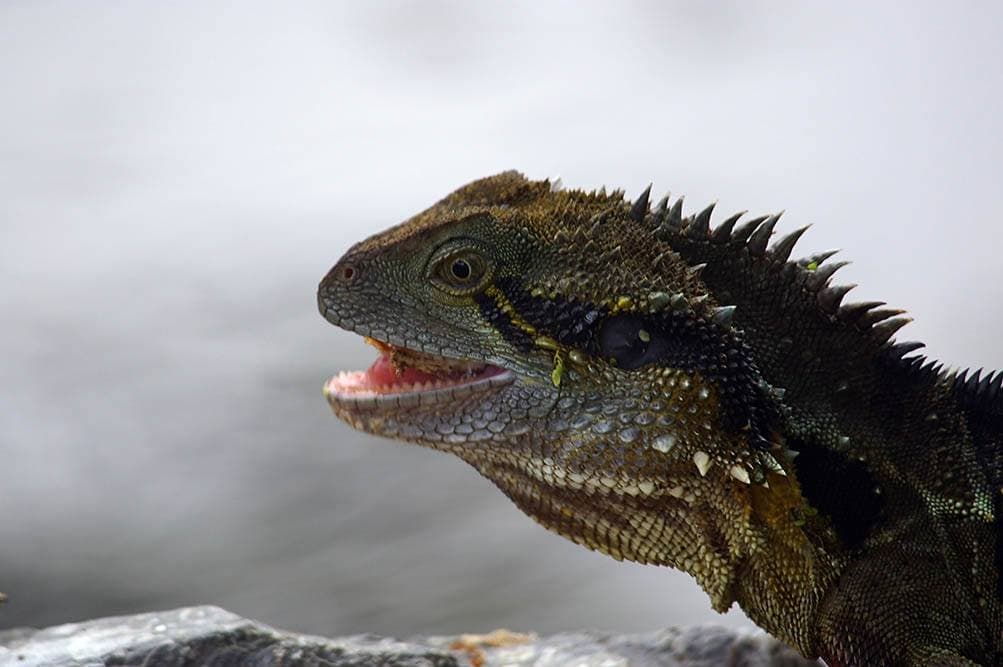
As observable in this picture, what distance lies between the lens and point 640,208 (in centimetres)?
279

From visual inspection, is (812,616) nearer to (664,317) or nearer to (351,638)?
(664,317)

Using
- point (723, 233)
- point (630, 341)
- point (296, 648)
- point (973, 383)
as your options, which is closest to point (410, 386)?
point (630, 341)

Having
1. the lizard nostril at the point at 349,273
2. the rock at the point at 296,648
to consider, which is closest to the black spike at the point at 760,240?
the lizard nostril at the point at 349,273

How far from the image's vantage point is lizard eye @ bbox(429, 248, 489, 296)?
2.67m

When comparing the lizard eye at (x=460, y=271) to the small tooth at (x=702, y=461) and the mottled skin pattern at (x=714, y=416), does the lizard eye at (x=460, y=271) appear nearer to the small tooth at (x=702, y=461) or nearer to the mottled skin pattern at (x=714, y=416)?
the mottled skin pattern at (x=714, y=416)

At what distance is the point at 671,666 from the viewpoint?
348cm

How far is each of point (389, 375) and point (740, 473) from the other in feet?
2.81

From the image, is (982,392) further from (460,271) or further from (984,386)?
(460,271)

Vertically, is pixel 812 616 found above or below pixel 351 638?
below

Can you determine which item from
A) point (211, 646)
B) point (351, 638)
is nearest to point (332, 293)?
point (211, 646)

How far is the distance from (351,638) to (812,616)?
1629 mm

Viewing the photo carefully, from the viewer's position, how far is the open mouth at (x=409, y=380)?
104 inches

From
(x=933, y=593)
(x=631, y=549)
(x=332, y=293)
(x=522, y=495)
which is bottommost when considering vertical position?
(x=933, y=593)

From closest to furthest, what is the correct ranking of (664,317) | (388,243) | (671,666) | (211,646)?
(664,317) < (388,243) < (211,646) < (671,666)
